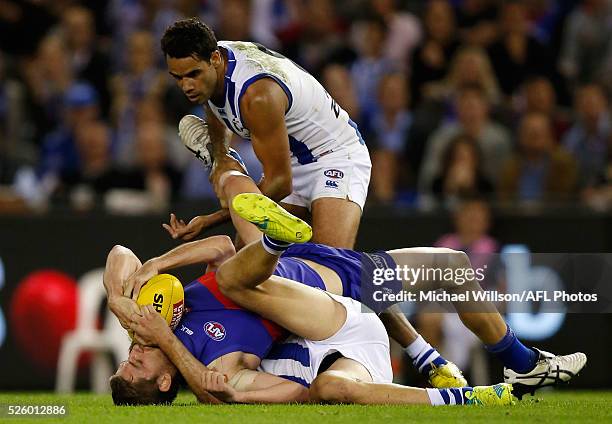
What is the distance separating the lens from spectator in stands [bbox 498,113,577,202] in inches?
484

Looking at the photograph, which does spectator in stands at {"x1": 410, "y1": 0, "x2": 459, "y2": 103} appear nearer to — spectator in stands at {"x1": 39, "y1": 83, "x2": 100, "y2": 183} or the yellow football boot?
spectator in stands at {"x1": 39, "y1": 83, "x2": 100, "y2": 183}

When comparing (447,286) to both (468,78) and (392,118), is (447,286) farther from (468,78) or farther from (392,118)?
(468,78)

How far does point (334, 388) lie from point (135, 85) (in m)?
7.70

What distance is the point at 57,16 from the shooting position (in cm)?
1622

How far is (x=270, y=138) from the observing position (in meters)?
8.49

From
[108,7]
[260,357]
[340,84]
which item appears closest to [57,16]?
[108,7]

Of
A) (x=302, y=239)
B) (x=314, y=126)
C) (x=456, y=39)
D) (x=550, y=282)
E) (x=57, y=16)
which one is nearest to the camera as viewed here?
(x=302, y=239)

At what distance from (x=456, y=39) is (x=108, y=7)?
4.61 m

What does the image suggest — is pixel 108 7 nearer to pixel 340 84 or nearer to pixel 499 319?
pixel 340 84

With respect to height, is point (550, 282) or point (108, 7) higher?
point (108, 7)

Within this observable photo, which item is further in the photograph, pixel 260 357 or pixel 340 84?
pixel 340 84

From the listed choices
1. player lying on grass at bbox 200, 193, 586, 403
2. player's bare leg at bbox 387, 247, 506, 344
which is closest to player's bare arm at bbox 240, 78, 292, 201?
player lying on grass at bbox 200, 193, 586, 403

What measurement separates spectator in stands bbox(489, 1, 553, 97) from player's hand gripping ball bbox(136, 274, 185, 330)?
23.1 ft

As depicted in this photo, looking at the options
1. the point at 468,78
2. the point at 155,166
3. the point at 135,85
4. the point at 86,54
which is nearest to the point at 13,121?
the point at 86,54
